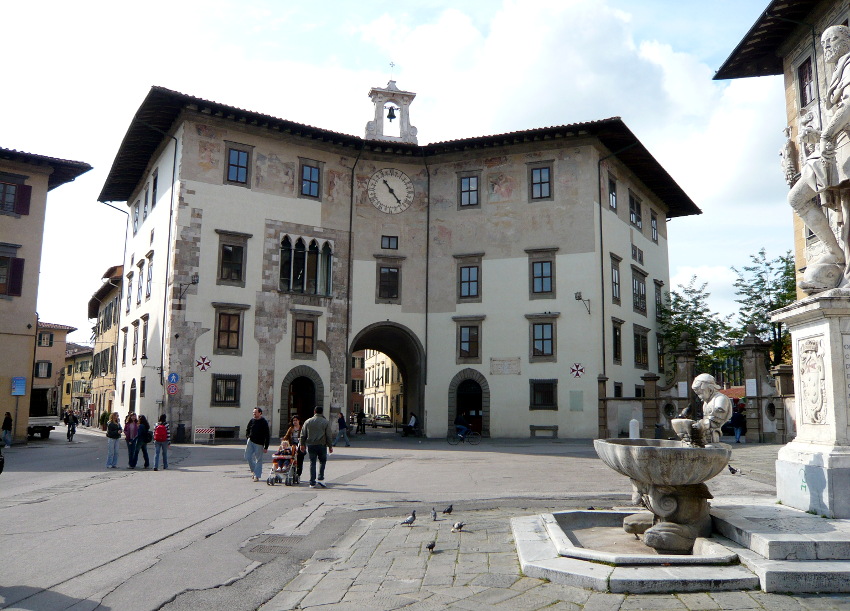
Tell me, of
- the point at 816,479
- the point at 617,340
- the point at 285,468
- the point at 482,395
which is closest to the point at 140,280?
the point at 482,395

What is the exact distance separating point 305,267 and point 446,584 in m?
26.5

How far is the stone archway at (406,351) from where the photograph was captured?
3306 centimetres

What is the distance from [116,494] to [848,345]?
37.1 feet

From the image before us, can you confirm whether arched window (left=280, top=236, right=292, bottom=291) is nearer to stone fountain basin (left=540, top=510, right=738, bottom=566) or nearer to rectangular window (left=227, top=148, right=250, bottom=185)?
rectangular window (left=227, top=148, right=250, bottom=185)

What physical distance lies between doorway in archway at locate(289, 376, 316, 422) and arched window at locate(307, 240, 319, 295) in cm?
394

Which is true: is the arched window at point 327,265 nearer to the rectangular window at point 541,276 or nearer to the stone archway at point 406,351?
the stone archway at point 406,351

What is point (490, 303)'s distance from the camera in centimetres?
3256

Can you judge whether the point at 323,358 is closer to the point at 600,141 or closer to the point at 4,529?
the point at 600,141

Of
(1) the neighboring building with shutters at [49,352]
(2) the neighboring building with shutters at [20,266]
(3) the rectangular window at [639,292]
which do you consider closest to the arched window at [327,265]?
(2) the neighboring building with shutters at [20,266]

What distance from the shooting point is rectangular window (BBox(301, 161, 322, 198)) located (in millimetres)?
31969

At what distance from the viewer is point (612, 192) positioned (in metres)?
34.0

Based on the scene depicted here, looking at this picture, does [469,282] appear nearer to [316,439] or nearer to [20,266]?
[20,266]

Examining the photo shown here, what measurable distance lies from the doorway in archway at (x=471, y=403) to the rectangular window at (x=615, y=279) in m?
7.50

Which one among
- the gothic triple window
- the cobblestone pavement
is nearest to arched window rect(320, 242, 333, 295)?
the gothic triple window
